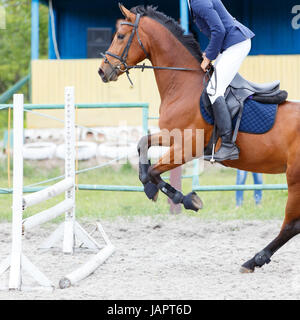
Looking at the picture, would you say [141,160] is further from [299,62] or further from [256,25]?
[256,25]

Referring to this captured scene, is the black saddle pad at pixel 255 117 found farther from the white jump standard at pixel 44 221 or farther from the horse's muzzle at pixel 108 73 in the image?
the white jump standard at pixel 44 221

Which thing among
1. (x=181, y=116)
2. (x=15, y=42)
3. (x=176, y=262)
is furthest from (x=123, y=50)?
(x=15, y=42)

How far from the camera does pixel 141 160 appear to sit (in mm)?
5645

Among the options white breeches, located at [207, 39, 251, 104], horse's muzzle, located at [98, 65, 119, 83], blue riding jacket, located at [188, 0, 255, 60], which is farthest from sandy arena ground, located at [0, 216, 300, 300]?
blue riding jacket, located at [188, 0, 255, 60]

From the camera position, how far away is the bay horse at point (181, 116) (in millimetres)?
5496

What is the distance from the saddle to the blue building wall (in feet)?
34.7

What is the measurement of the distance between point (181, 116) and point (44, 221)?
1.45m

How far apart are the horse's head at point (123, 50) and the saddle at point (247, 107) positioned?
2.38 ft

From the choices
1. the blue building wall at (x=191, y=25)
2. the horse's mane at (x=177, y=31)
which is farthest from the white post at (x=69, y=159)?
the blue building wall at (x=191, y=25)

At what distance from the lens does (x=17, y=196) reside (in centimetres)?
470

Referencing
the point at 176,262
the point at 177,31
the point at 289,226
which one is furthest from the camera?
the point at 176,262

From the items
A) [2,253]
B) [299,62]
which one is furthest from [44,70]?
[2,253]

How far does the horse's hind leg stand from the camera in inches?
217

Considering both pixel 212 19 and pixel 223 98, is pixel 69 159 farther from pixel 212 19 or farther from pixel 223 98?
pixel 212 19
